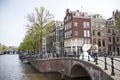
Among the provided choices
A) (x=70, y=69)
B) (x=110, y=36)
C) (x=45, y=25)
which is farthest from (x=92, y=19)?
(x=70, y=69)

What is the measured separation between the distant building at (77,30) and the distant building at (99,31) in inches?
48.4

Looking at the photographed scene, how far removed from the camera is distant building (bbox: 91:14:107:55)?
4500cm

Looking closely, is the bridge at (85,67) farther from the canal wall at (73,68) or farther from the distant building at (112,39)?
the distant building at (112,39)

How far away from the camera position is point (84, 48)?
17109 millimetres

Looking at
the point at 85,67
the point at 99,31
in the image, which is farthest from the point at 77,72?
the point at 99,31

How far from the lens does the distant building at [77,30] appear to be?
1688 inches

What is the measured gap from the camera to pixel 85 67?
14.8 metres

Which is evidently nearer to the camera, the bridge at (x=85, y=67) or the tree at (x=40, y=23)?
the bridge at (x=85, y=67)

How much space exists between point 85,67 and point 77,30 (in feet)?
94.9

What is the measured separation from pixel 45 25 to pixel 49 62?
7.04 meters

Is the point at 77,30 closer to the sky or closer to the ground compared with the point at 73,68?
closer to the sky

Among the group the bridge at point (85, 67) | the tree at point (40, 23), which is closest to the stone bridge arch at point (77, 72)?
the bridge at point (85, 67)

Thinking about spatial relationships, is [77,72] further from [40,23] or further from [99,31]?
[99,31]

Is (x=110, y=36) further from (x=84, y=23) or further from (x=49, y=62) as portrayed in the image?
(x=49, y=62)
